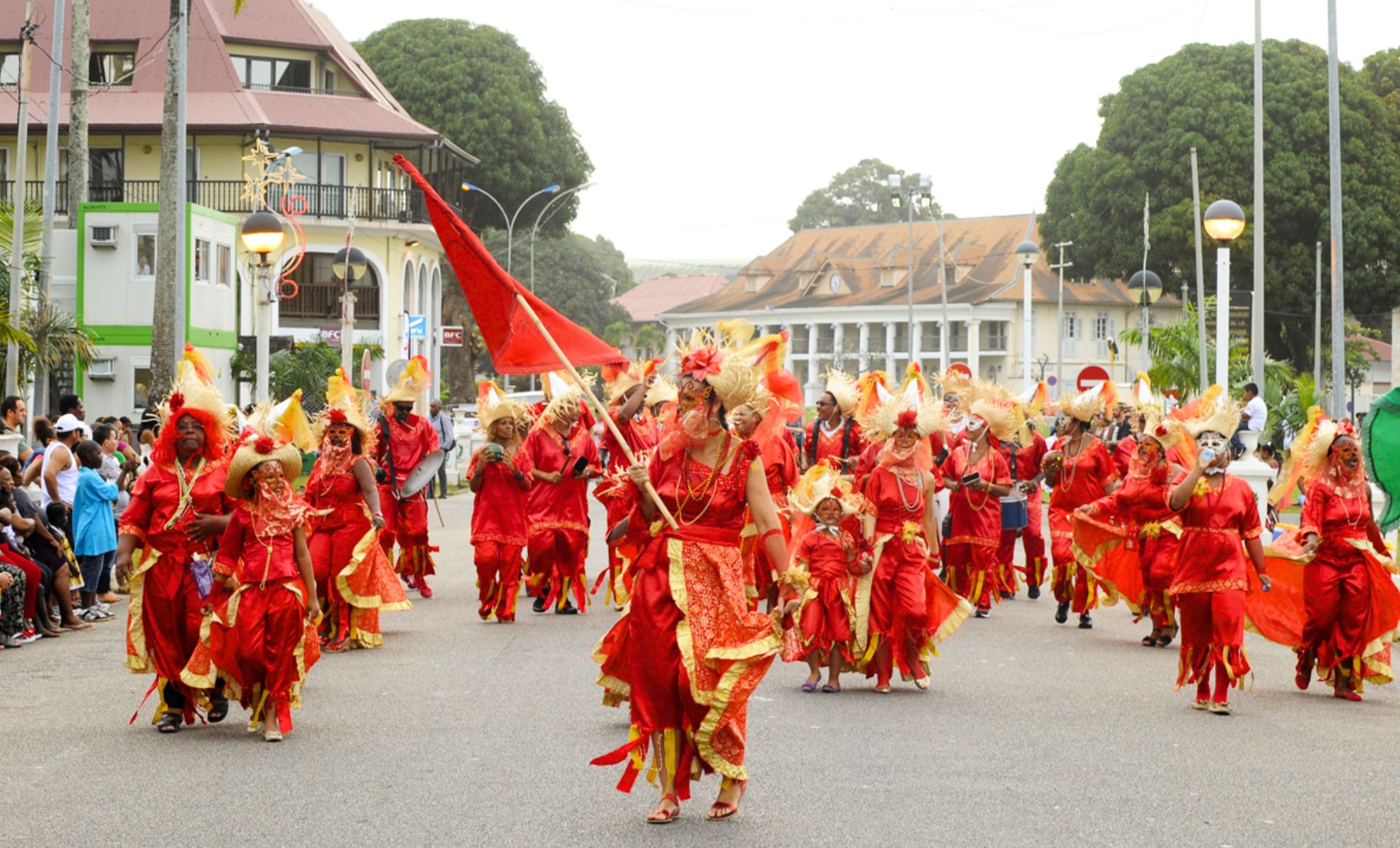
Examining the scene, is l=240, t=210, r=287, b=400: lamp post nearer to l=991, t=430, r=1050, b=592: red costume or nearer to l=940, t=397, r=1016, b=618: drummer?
l=940, t=397, r=1016, b=618: drummer

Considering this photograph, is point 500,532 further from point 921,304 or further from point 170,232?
point 921,304

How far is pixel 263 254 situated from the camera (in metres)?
20.8

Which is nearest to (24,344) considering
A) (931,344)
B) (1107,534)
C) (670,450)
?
(1107,534)

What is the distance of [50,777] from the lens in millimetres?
8000

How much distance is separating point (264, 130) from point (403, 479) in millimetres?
35390

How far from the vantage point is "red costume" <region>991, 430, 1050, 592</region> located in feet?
53.0

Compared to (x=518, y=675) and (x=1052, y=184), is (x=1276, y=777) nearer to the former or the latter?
(x=518, y=675)

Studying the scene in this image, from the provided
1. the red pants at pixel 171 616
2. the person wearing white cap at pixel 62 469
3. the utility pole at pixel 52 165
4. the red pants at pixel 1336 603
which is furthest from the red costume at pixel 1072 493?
the utility pole at pixel 52 165

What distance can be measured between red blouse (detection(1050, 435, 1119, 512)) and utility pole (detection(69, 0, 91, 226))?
17773 mm

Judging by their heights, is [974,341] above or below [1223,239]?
above

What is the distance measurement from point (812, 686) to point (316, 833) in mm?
4648

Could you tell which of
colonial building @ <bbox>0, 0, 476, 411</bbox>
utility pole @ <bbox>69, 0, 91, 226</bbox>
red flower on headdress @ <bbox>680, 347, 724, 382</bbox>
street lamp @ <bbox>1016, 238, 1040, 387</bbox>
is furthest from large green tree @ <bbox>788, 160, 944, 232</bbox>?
red flower on headdress @ <bbox>680, 347, 724, 382</bbox>

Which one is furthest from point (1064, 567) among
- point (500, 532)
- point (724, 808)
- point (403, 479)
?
point (724, 808)

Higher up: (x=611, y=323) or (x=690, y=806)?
(x=611, y=323)
